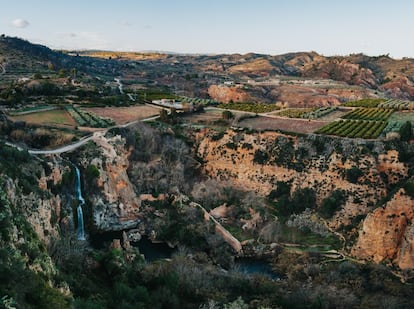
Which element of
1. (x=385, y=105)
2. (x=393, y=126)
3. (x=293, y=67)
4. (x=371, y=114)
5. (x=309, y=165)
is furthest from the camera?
(x=293, y=67)

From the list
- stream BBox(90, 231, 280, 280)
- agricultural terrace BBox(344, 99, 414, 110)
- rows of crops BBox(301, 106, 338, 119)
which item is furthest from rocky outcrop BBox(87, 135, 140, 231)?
agricultural terrace BBox(344, 99, 414, 110)

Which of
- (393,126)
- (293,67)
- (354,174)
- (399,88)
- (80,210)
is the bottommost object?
(80,210)

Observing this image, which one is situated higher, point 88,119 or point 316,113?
point 316,113

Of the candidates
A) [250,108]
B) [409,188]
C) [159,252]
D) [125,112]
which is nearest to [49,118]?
[125,112]

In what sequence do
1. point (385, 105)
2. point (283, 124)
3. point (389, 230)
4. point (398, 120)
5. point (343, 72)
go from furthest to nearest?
point (343, 72) → point (385, 105) → point (283, 124) → point (398, 120) → point (389, 230)

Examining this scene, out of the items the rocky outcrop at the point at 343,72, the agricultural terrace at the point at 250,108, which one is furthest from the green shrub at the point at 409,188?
the rocky outcrop at the point at 343,72

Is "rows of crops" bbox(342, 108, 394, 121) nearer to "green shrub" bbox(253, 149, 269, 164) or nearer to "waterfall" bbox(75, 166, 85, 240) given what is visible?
"green shrub" bbox(253, 149, 269, 164)

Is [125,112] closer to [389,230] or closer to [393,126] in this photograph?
[393,126]
